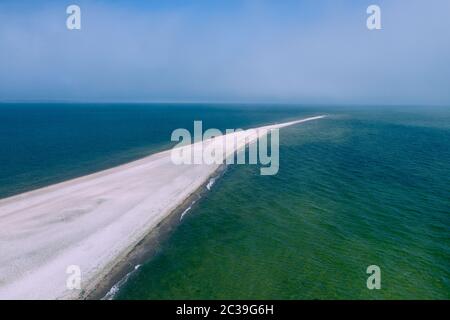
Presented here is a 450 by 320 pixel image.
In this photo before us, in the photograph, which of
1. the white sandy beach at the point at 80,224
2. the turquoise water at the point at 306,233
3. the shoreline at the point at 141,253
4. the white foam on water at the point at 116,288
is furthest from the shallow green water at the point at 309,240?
the white sandy beach at the point at 80,224

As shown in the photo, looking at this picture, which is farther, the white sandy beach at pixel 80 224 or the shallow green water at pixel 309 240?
the white sandy beach at pixel 80 224

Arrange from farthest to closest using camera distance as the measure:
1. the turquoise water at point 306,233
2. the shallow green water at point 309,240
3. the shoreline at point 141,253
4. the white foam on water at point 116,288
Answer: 1. the turquoise water at point 306,233
2. the shallow green water at point 309,240
3. the shoreline at point 141,253
4. the white foam on water at point 116,288

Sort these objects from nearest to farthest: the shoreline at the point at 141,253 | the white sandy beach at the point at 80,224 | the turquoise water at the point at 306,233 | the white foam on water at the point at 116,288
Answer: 1. the white foam on water at the point at 116,288
2. the shoreline at the point at 141,253
3. the turquoise water at the point at 306,233
4. the white sandy beach at the point at 80,224

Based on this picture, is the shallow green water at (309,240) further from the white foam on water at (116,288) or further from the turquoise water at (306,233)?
the white foam on water at (116,288)

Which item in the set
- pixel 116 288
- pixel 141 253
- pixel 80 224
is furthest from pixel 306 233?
pixel 80 224

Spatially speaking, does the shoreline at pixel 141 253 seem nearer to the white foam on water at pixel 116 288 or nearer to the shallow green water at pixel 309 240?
the white foam on water at pixel 116 288

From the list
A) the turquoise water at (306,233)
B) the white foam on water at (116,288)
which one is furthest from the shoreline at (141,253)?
the turquoise water at (306,233)

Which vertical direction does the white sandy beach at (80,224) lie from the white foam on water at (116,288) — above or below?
above

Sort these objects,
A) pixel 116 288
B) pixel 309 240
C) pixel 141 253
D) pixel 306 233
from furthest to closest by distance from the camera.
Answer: pixel 306 233
pixel 309 240
pixel 141 253
pixel 116 288

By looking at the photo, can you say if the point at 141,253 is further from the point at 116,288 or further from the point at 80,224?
the point at 80,224

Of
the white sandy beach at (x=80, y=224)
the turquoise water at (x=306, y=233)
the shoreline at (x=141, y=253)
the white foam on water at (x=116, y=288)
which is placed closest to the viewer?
the white foam on water at (x=116, y=288)
